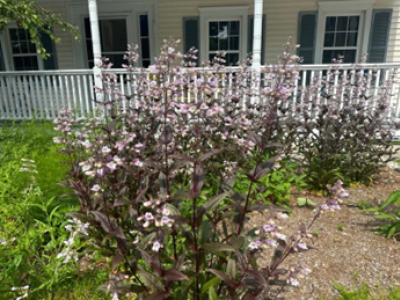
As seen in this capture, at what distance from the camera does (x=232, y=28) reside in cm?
827

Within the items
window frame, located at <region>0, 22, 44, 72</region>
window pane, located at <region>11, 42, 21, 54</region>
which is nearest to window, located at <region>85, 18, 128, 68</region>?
window frame, located at <region>0, 22, 44, 72</region>

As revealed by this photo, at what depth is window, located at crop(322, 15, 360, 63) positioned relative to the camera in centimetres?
794

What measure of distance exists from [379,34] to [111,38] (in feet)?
22.7

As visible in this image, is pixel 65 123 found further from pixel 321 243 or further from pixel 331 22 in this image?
pixel 331 22

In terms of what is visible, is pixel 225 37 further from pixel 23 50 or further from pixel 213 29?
pixel 23 50

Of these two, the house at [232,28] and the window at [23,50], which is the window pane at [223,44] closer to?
the house at [232,28]

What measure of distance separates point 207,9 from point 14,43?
5.58 m

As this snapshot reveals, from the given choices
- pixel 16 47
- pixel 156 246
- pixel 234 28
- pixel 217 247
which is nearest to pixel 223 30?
pixel 234 28

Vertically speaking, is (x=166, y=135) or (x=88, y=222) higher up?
(x=166, y=135)

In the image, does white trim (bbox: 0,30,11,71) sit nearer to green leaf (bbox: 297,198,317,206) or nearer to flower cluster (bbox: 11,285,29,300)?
flower cluster (bbox: 11,285,29,300)

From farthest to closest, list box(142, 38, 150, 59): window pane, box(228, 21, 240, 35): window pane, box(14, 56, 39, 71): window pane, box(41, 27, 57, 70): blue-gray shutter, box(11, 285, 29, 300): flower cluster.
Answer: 1. box(14, 56, 39, 71): window pane
2. box(41, 27, 57, 70): blue-gray shutter
3. box(142, 38, 150, 59): window pane
4. box(228, 21, 240, 35): window pane
5. box(11, 285, 29, 300): flower cluster

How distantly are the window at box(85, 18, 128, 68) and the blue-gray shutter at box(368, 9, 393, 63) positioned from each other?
6.34 meters

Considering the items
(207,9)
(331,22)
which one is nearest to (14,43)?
(207,9)

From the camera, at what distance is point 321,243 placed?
285 centimetres
